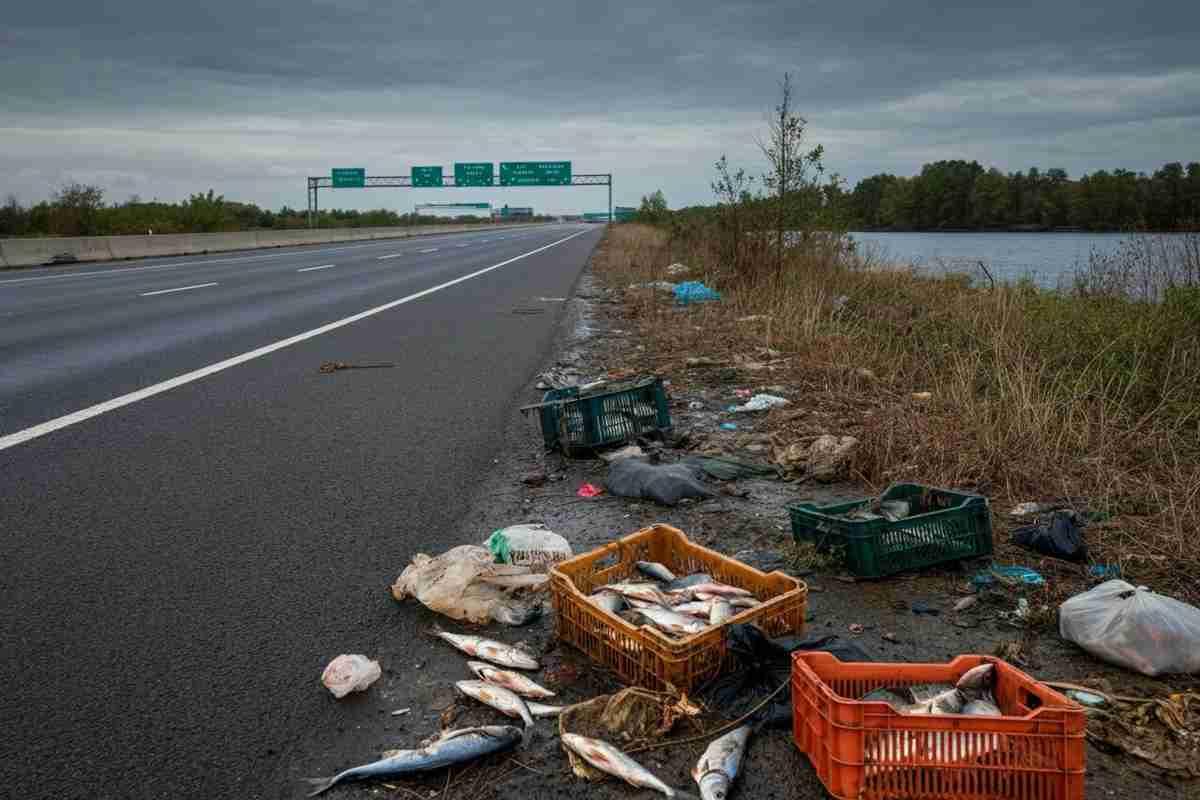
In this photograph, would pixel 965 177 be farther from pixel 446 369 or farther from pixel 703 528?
pixel 703 528

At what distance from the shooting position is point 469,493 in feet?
15.6

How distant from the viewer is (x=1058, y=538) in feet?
12.5

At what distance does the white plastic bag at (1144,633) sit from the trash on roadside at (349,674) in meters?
2.30

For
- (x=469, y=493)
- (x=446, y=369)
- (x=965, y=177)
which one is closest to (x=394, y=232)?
(x=965, y=177)

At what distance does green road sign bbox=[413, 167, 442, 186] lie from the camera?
83.6 metres

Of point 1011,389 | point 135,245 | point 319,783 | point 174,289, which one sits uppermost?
point 135,245

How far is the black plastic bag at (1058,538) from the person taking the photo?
379 cm

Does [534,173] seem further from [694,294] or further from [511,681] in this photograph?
[511,681]

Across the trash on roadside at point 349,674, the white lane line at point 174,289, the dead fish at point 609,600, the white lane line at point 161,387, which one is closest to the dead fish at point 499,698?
the trash on roadside at point 349,674

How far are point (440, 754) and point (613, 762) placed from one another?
45cm

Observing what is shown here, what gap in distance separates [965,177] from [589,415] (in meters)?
43.3

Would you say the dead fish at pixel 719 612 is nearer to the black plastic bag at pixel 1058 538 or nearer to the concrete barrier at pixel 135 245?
the black plastic bag at pixel 1058 538

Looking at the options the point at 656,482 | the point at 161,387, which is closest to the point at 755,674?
the point at 656,482

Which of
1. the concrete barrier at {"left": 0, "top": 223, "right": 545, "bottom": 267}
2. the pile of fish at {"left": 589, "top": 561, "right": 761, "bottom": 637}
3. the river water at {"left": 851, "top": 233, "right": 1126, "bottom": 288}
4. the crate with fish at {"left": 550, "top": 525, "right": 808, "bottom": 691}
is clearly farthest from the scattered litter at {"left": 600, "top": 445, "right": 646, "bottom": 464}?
the concrete barrier at {"left": 0, "top": 223, "right": 545, "bottom": 267}
